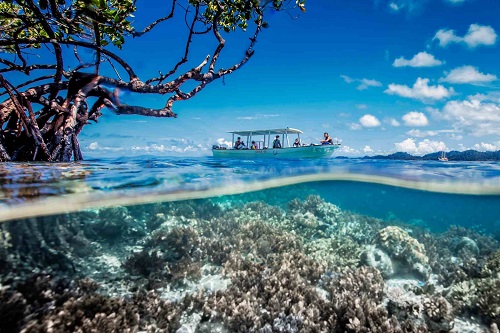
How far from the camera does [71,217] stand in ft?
40.1

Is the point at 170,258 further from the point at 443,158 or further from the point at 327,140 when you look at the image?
the point at 443,158

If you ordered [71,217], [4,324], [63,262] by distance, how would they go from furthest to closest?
[71,217] → [63,262] → [4,324]

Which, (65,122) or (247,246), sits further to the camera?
(247,246)

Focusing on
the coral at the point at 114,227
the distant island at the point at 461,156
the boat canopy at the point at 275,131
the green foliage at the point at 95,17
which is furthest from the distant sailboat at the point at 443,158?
the coral at the point at 114,227

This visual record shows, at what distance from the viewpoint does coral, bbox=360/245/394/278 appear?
8.83 meters

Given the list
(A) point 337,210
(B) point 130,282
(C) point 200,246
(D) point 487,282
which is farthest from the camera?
(A) point 337,210

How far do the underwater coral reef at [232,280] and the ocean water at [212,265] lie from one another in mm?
37

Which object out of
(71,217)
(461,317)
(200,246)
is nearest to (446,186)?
(461,317)

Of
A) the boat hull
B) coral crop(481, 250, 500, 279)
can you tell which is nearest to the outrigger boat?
the boat hull

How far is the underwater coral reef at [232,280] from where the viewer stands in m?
5.80

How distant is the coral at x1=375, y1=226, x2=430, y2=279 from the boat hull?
11522 millimetres

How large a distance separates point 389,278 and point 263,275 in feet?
15.6

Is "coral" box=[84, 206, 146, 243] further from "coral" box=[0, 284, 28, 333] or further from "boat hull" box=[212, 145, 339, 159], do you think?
"boat hull" box=[212, 145, 339, 159]

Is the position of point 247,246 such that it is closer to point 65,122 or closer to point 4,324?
point 4,324
